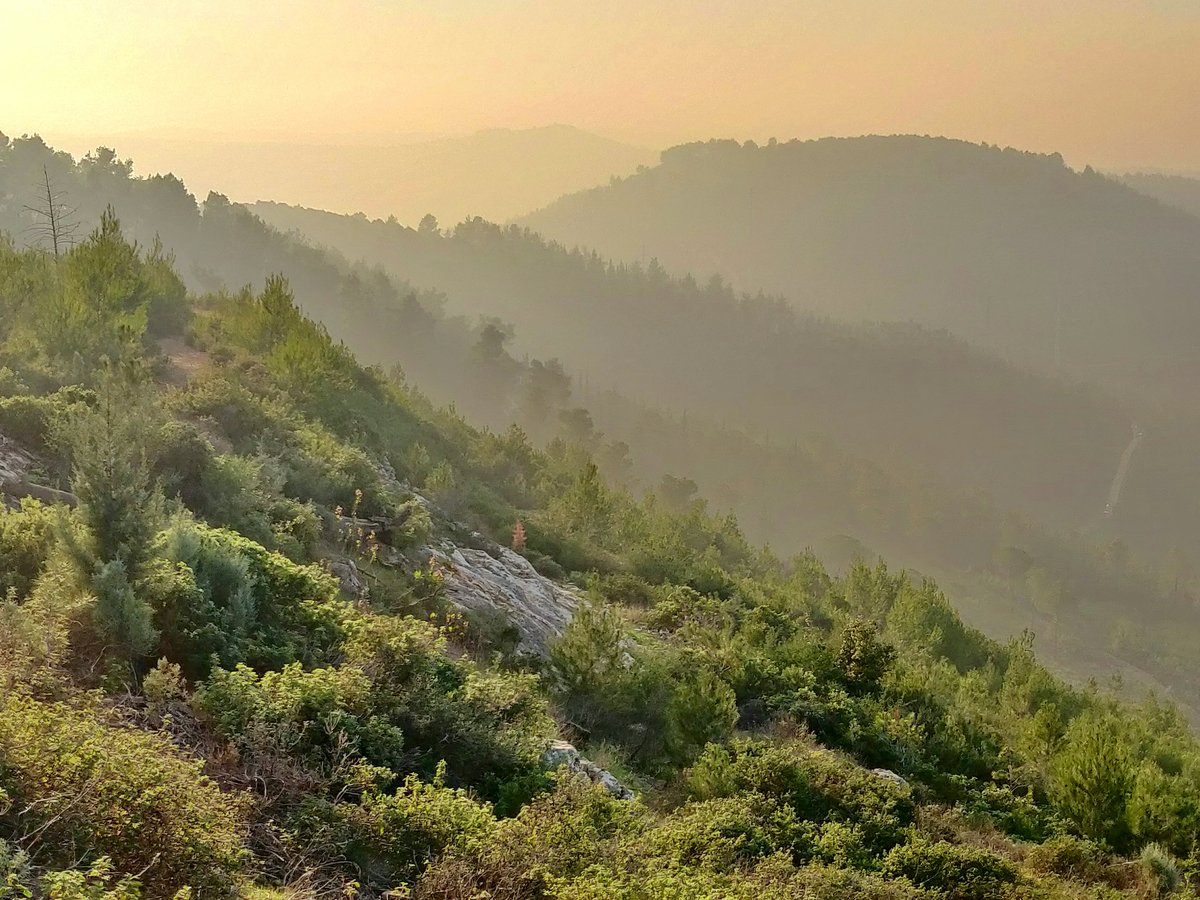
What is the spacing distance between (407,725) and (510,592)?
7676mm

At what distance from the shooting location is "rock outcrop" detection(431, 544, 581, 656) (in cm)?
1230

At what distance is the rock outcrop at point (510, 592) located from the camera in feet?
40.3

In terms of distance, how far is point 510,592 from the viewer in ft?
45.9

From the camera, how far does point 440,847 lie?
479 cm

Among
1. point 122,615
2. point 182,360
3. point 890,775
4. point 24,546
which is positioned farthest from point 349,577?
point 182,360

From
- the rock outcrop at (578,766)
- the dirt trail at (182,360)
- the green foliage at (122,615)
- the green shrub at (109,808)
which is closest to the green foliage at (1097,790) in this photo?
the rock outcrop at (578,766)

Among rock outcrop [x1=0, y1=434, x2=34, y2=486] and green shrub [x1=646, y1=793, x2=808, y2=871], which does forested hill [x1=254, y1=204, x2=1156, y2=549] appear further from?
green shrub [x1=646, y1=793, x2=808, y2=871]

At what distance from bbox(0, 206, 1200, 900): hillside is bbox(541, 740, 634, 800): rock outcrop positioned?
0.08 m

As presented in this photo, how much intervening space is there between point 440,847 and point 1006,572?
13442 centimetres

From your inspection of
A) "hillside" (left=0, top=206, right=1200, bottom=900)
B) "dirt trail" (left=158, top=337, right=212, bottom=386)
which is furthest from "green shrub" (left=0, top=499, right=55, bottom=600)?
"dirt trail" (left=158, top=337, right=212, bottom=386)

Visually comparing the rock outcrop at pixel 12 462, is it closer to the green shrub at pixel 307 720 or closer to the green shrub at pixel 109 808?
the green shrub at pixel 307 720

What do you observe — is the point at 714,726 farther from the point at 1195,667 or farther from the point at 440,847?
the point at 1195,667

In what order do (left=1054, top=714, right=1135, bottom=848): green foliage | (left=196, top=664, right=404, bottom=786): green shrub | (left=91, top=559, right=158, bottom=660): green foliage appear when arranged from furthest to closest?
1. (left=1054, top=714, right=1135, bottom=848): green foliage
2. (left=91, top=559, right=158, bottom=660): green foliage
3. (left=196, top=664, right=404, bottom=786): green shrub

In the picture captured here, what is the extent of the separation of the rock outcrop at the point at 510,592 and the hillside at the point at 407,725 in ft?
0.34
